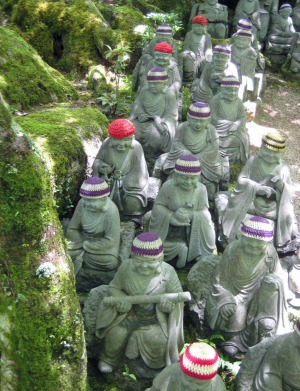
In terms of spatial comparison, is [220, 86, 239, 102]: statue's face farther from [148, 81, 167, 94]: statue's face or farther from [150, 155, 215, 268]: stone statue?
[150, 155, 215, 268]: stone statue

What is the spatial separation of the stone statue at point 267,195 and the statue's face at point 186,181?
117 cm

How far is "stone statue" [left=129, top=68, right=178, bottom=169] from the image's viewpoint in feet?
29.6

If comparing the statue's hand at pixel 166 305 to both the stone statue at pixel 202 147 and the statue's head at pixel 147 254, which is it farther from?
the stone statue at pixel 202 147

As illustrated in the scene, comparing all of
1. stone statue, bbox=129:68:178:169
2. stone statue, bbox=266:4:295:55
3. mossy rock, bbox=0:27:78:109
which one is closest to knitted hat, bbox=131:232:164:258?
stone statue, bbox=129:68:178:169

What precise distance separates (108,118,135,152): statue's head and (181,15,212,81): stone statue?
6.32 metres

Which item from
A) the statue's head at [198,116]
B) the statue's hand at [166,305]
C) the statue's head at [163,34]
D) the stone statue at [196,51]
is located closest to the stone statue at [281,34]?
the stone statue at [196,51]

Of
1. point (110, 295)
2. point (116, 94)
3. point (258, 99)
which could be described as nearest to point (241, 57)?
point (258, 99)

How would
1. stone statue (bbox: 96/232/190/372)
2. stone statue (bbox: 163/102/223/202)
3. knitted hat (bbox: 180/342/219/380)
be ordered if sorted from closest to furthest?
1. knitted hat (bbox: 180/342/219/380)
2. stone statue (bbox: 96/232/190/372)
3. stone statue (bbox: 163/102/223/202)

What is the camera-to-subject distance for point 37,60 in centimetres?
1021

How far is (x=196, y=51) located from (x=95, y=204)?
8.22 metres

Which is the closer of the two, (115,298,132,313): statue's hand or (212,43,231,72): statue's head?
(115,298,132,313): statue's hand

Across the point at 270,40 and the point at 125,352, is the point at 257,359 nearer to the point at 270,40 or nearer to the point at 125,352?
the point at 125,352

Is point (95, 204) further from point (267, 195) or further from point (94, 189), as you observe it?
point (267, 195)

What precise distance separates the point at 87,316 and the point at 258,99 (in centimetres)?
970
